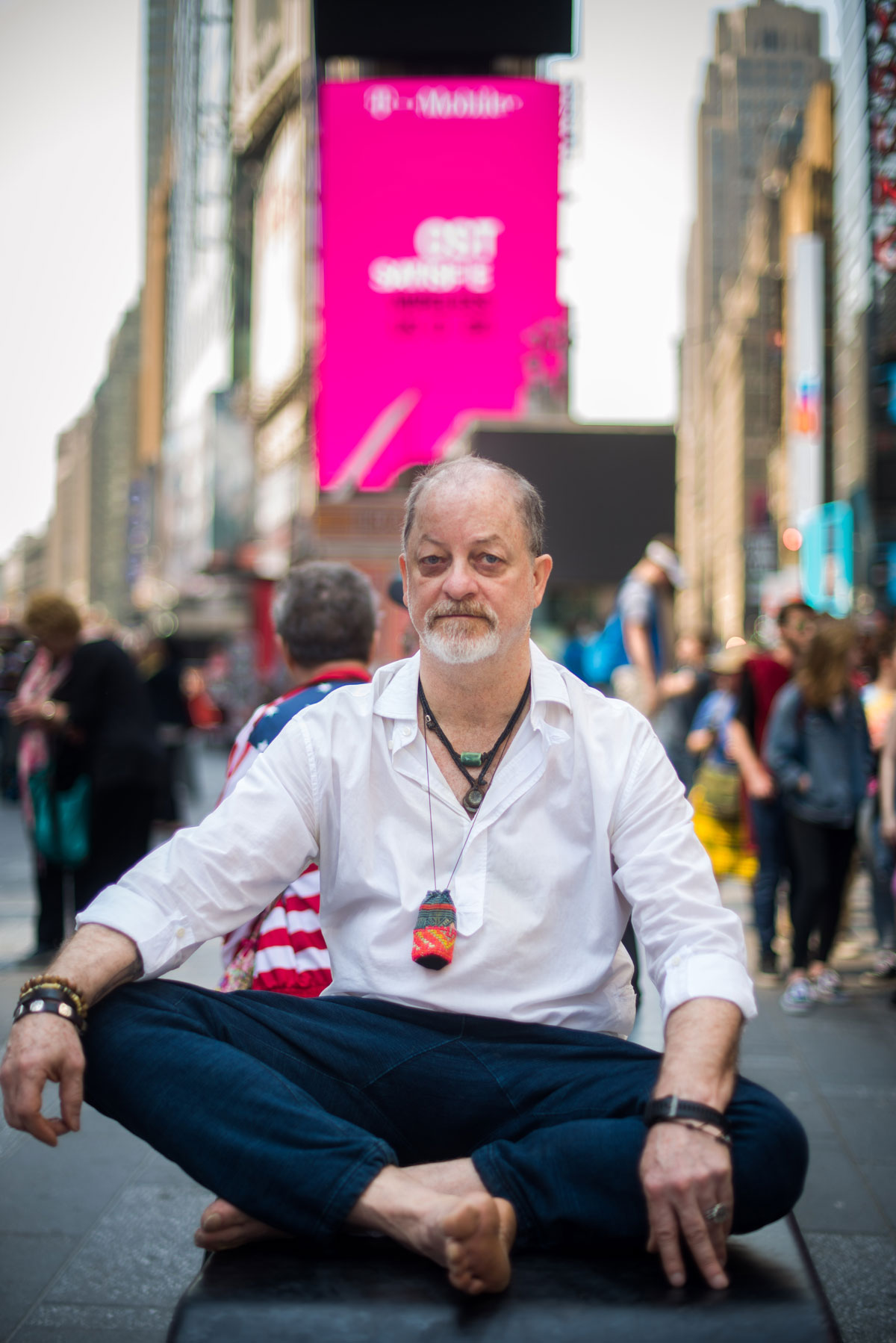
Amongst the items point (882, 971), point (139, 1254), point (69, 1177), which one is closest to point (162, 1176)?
point (69, 1177)

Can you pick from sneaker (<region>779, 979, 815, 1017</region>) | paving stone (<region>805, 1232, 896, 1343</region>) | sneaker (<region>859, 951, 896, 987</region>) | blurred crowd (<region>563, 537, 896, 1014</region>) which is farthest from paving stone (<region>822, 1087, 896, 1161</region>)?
sneaker (<region>859, 951, 896, 987</region>)

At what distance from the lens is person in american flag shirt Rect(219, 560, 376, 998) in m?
3.02

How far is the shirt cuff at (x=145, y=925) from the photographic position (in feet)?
6.99

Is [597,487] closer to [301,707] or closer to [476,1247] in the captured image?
[301,707]

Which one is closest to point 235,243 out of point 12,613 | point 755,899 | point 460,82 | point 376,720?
point 460,82

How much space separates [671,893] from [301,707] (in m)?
1.36

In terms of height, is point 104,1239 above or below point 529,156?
below

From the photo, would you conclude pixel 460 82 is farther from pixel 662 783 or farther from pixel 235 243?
pixel 235 243

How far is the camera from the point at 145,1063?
199cm

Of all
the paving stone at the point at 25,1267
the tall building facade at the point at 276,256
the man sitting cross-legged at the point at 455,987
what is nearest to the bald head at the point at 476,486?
the man sitting cross-legged at the point at 455,987

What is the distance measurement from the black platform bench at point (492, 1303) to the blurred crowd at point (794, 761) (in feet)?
13.8

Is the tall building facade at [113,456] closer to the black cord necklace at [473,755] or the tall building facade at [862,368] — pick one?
the tall building facade at [862,368]

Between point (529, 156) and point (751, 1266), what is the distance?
76.7ft

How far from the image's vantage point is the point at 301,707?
329 centimetres
